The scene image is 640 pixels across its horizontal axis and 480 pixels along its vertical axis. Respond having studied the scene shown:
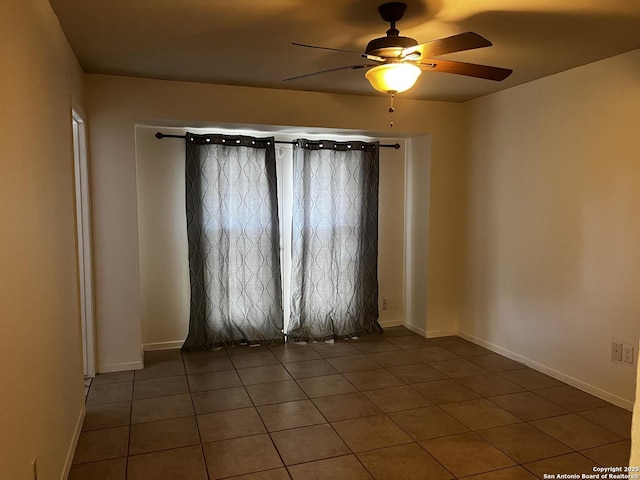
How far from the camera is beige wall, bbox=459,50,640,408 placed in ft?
10.4

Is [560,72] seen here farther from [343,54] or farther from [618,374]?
[618,374]

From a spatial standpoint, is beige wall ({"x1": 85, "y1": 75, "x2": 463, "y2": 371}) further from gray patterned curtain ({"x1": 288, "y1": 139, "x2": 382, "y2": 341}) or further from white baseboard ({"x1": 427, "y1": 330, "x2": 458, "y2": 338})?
white baseboard ({"x1": 427, "y1": 330, "x2": 458, "y2": 338})

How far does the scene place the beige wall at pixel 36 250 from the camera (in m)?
1.58

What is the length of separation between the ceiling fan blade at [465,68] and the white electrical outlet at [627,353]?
6.43ft

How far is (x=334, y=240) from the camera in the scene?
15.6 ft

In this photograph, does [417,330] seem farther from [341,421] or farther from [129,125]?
[129,125]

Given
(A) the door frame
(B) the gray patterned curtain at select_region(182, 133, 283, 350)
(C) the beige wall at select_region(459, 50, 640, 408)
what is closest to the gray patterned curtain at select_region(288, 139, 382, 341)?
(B) the gray patterned curtain at select_region(182, 133, 283, 350)

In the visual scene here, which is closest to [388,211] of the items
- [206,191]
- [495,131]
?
[495,131]

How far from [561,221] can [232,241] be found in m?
2.72

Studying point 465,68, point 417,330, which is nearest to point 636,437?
point 465,68

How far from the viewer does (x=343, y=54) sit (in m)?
3.09

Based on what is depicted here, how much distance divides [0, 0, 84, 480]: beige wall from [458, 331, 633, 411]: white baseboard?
3311 millimetres

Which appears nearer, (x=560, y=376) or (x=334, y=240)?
(x=560, y=376)

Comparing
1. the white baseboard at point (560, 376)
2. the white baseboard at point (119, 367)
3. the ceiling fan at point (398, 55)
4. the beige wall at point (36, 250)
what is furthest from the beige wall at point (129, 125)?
the white baseboard at point (560, 376)
